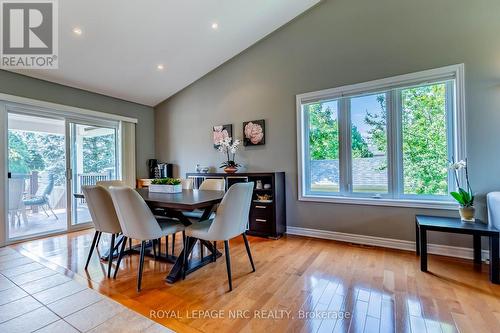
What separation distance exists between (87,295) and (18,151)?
2924mm

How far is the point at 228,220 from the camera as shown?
2068 mm

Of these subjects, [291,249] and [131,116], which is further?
[131,116]

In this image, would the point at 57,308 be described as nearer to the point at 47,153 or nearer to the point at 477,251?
the point at 47,153

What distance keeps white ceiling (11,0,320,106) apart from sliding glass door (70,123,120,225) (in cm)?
77

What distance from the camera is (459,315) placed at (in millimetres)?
1640

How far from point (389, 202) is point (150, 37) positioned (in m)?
3.98

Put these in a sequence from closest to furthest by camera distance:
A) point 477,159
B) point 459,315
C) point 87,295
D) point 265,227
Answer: point 459,315
point 87,295
point 477,159
point 265,227

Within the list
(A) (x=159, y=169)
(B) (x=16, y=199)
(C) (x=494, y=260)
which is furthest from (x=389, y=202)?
(B) (x=16, y=199)

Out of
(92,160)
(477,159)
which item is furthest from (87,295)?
(477,159)

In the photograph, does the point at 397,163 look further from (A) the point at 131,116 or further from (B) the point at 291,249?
(A) the point at 131,116

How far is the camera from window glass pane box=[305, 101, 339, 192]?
3.45m

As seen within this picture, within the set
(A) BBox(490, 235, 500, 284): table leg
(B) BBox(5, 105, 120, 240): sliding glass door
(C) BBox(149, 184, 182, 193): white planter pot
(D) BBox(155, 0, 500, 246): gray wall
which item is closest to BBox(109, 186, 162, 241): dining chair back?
(C) BBox(149, 184, 182, 193): white planter pot

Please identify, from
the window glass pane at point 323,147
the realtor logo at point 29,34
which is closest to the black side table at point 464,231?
the window glass pane at point 323,147

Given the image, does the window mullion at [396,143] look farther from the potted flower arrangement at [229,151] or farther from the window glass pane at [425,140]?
the potted flower arrangement at [229,151]
